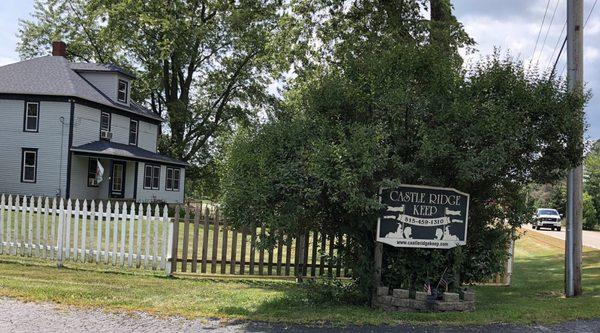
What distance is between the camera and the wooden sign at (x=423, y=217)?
277 inches

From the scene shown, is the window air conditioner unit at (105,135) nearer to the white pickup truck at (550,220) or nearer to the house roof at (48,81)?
the house roof at (48,81)

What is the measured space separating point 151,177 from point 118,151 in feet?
17.4

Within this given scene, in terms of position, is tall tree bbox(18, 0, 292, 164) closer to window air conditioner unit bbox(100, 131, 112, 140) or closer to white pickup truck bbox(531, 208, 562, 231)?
window air conditioner unit bbox(100, 131, 112, 140)

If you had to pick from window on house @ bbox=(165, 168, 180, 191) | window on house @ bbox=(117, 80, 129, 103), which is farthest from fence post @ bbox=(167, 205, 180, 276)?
window on house @ bbox=(165, 168, 180, 191)

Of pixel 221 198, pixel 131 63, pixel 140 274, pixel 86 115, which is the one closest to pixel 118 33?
pixel 131 63

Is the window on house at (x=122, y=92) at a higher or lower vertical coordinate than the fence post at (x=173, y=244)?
higher

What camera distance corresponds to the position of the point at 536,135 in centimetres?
673

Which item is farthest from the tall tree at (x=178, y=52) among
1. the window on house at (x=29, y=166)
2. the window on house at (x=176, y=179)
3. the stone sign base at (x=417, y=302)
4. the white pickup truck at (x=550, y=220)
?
the stone sign base at (x=417, y=302)

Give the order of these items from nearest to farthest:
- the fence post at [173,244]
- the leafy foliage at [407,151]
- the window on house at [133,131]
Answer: the leafy foliage at [407,151], the fence post at [173,244], the window on house at [133,131]

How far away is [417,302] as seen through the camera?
686 centimetres

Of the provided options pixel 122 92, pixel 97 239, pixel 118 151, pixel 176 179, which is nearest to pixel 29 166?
pixel 118 151

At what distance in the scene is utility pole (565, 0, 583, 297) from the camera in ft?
29.5

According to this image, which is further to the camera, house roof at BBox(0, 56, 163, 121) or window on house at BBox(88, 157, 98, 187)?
window on house at BBox(88, 157, 98, 187)

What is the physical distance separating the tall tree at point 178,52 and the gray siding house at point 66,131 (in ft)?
18.5
